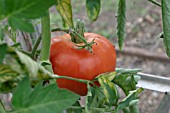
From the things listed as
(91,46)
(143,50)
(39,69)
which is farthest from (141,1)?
(39,69)

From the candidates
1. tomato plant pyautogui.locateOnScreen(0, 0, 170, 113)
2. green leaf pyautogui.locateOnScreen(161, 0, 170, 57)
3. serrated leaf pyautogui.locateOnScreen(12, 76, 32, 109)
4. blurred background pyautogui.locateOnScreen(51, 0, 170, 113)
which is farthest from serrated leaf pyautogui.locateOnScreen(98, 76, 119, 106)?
blurred background pyautogui.locateOnScreen(51, 0, 170, 113)

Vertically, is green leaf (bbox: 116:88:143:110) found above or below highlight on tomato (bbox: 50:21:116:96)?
below

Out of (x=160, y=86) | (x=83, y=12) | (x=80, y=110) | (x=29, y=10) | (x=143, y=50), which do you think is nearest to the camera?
(x=29, y=10)

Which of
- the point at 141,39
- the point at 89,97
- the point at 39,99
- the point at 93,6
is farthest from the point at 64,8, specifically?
the point at 141,39

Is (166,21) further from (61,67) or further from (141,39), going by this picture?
(141,39)

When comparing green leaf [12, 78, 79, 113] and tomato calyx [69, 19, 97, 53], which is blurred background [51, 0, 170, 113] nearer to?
tomato calyx [69, 19, 97, 53]

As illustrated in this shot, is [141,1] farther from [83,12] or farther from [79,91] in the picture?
[79,91]
